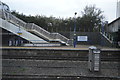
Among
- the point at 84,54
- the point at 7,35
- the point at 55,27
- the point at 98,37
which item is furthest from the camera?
the point at 55,27

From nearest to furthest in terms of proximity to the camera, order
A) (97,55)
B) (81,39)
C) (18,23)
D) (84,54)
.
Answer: (97,55)
(84,54)
(18,23)
(81,39)

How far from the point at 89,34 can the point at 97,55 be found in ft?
84.3

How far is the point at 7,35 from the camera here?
18547 millimetres

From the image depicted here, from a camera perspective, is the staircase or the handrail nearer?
the staircase

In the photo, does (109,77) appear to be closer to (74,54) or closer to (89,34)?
(74,54)

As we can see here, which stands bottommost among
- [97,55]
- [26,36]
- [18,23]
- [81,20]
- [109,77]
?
[109,77]

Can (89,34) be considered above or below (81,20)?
below

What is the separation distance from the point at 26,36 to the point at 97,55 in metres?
15.1

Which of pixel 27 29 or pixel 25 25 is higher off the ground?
pixel 25 25

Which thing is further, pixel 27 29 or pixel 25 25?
pixel 25 25

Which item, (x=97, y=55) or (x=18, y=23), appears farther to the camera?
(x=18, y=23)

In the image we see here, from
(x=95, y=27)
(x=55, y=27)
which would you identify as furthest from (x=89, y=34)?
(x=55, y=27)

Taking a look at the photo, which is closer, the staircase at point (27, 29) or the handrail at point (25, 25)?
the staircase at point (27, 29)

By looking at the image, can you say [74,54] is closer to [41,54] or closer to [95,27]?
[41,54]
